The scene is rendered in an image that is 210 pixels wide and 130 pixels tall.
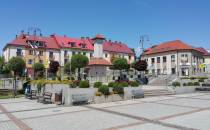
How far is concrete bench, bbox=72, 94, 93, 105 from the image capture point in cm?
1750

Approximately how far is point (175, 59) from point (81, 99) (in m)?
46.1

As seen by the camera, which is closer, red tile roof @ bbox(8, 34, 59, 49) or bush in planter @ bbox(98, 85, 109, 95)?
bush in planter @ bbox(98, 85, 109, 95)

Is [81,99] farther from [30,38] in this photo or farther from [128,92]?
[30,38]

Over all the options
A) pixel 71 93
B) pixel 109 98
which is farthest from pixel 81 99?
pixel 109 98

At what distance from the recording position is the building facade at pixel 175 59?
58031mm

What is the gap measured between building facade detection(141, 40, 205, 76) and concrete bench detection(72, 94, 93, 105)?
41234 millimetres

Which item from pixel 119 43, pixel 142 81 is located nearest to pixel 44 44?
pixel 119 43

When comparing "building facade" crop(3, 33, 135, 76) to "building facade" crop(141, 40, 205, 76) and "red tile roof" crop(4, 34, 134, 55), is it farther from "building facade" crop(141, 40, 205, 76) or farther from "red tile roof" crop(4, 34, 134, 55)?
"building facade" crop(141, 40, 205, 76)

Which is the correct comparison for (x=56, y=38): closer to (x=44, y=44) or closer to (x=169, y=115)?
(x=44, y=44)

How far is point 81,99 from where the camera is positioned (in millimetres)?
17766

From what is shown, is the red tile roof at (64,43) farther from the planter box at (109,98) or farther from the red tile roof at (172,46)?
the planter box at (109,98)

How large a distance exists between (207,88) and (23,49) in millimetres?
45385

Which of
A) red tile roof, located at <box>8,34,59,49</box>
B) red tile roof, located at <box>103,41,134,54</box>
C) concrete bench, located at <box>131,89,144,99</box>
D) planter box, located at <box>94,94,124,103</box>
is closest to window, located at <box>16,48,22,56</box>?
red tile roof, located at <box>8,34,59,49</box>

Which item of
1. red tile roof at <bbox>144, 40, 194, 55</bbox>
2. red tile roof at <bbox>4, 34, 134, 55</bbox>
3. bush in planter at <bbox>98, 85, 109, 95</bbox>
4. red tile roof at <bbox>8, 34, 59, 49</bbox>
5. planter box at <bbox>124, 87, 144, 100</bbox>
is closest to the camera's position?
bush in planter at <bbox>98, 85, 109, 95</bbox>
